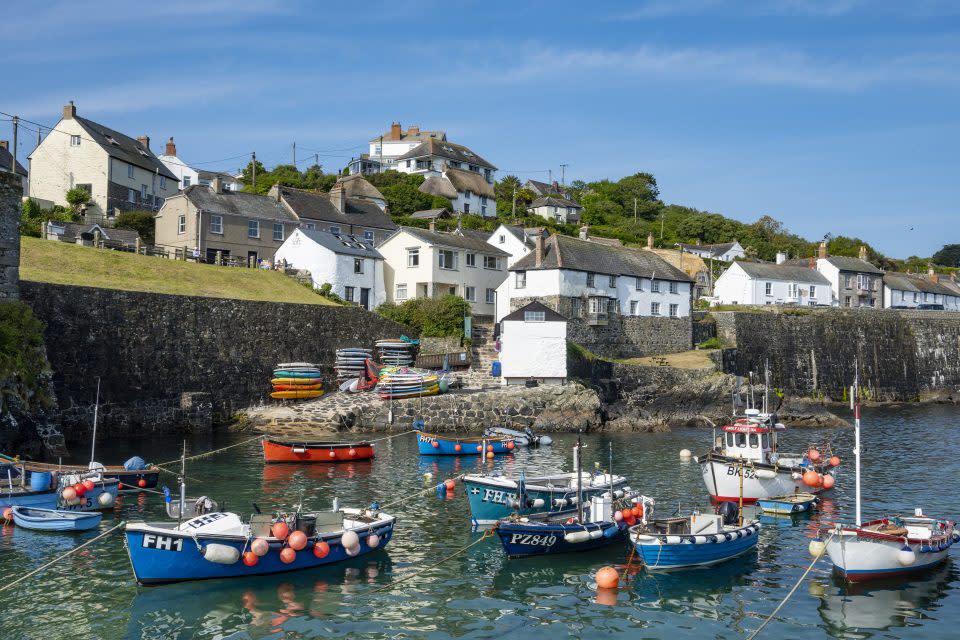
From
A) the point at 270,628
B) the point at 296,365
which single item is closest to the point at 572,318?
the point at 296,365

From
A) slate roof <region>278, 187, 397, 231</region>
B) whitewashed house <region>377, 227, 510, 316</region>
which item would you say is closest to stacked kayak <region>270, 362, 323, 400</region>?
whitewashed house <region>377, 227, 510, 316</region>

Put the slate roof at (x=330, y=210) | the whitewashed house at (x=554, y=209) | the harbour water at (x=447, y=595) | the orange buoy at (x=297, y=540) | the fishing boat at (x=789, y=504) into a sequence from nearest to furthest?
the harbour water at (x=447, y=595)
the orange buoy at (x=297, y=540)
the fishing boat at (x=789, y=504)
the slate roof at (x=330, y=210)
the whitewashed house at (x=554, y=209)

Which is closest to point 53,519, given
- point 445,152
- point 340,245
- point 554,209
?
point 340,245

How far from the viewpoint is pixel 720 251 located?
106m

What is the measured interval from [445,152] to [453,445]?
91.3 metres

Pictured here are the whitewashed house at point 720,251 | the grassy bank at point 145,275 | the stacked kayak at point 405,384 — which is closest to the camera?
the grassy bank at point 145,275

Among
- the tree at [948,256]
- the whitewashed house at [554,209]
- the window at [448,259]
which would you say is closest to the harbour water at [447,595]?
the window at [448,259]

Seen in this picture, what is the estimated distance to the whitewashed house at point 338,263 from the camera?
59844 mm

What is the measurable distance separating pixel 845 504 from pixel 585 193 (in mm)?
116893

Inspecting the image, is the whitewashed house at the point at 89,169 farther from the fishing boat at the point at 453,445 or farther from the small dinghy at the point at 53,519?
the small dinghy at the point at 53,519

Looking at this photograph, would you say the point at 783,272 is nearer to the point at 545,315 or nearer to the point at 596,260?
the point at 596,260

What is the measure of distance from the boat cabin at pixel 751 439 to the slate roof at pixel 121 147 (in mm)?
65760

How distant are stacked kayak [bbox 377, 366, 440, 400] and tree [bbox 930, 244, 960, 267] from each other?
13776 centimetres

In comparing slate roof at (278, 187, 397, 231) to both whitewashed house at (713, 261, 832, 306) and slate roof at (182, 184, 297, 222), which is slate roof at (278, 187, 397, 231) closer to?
slate roof at (182, 184, 297, 222)
